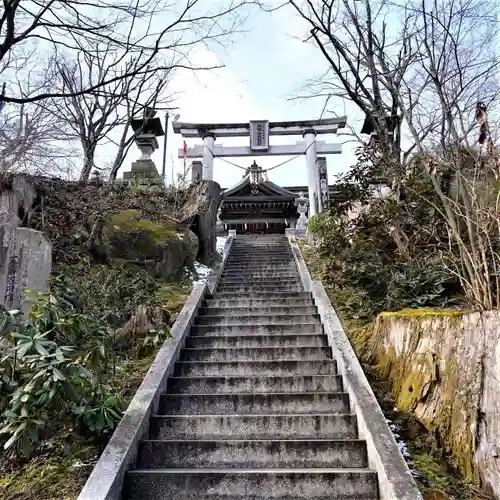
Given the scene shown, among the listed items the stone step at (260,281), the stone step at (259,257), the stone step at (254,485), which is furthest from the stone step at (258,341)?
the stone step at (259,257)

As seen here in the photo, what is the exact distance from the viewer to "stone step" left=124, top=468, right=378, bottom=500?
3500mm

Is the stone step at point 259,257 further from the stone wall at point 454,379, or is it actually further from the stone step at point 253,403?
the stone step at point 253,403

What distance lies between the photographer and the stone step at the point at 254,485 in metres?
3.50

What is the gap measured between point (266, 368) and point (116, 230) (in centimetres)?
535

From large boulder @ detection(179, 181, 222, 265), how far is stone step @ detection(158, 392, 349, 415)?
6.92 m

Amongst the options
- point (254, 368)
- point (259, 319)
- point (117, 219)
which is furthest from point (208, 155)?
point (254, 368)

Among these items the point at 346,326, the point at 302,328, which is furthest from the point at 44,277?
the point at 346,326

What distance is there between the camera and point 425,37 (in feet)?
29.9

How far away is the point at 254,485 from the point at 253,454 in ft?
1.20

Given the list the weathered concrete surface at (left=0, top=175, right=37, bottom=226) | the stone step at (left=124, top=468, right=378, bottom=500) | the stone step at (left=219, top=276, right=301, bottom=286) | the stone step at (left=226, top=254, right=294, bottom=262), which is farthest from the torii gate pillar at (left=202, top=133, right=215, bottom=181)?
the stone step at (left=124, top=468, right=378, bottom=500)

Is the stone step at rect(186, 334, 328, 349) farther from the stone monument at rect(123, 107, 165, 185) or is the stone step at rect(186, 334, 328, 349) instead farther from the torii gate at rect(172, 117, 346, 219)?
the torii gate at rect(172, 117, 346, 219)

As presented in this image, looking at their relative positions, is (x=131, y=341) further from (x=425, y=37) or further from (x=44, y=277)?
(x=425, y=37)

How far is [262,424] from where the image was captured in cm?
429

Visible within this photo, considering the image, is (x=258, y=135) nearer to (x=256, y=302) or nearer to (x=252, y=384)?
(x=256, y=302)
